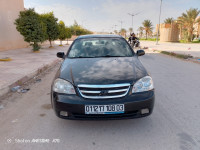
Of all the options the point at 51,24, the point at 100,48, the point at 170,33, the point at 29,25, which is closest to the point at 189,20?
the point at 170,33

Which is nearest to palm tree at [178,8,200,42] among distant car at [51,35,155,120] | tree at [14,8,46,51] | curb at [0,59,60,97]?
tree at [14,8,46,51]

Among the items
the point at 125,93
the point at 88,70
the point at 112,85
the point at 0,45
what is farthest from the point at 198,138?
the point at 0,45

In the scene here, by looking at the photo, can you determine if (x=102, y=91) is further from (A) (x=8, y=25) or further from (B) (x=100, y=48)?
(A) (x=8, y=25)

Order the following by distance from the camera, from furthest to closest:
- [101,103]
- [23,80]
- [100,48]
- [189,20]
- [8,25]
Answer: [189,20] < [8,25] < [23,80] < [100,48] < [101,103]

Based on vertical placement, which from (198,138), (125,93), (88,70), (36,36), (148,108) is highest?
(36,36)

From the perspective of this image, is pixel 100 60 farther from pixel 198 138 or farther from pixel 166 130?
pixel 198 138

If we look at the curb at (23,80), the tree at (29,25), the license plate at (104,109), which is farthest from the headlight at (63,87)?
the tree at (29,25)

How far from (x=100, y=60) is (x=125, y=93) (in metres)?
1.07

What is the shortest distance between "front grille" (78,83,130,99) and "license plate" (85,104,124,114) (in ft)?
0.42

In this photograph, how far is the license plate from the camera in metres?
2.24

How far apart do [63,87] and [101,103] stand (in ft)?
2.13

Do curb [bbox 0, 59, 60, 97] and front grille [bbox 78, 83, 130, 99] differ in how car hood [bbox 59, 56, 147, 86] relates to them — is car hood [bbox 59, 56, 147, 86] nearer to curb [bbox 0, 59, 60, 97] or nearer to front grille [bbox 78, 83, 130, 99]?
front grille [bbox 78, 83, 130, 99]

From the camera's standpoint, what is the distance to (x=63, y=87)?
244 centimetres

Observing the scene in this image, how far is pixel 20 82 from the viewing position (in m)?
5.08
